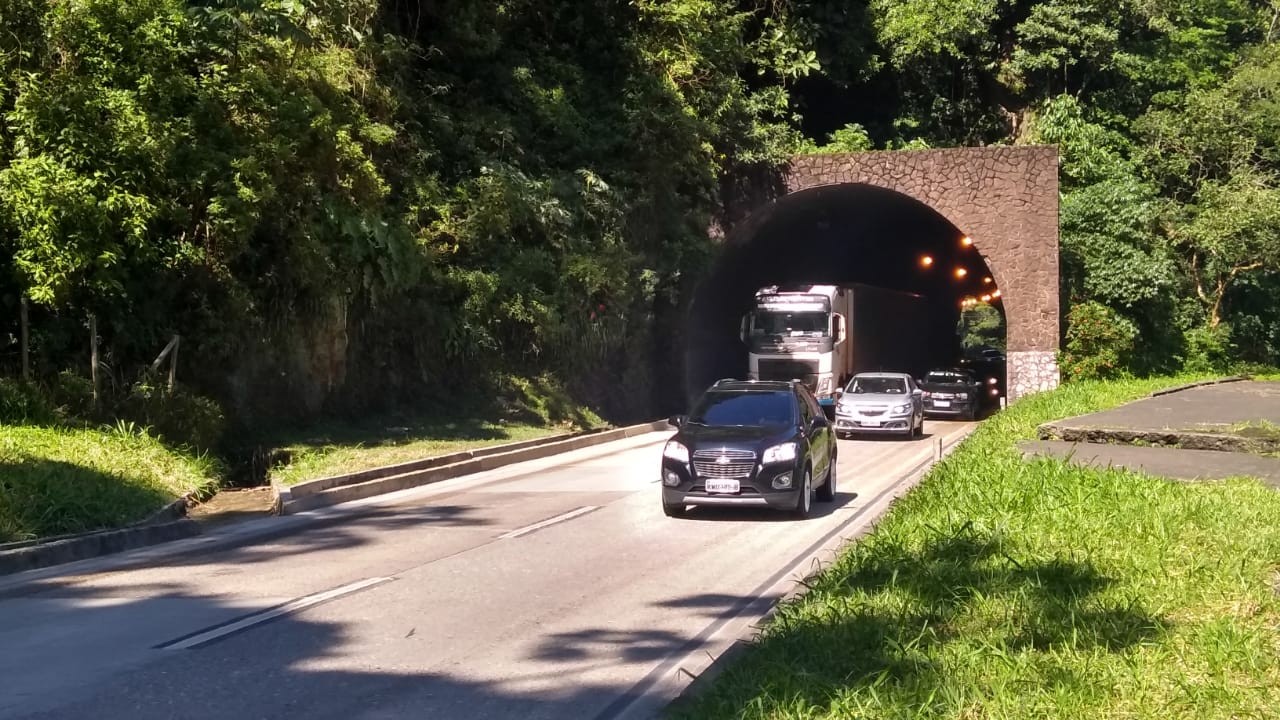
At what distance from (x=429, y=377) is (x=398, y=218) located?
139 inches

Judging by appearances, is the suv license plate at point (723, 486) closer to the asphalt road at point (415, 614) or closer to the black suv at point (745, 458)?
the black suv at point (745, 458)

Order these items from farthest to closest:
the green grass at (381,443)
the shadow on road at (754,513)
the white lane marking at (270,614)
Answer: the green grass at (381,443), the shadow on road at (754,513), the white lane marking at (270,614)

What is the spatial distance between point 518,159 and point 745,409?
614 inches

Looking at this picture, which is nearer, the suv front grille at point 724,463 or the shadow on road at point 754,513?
the suv front grille at point 724,463

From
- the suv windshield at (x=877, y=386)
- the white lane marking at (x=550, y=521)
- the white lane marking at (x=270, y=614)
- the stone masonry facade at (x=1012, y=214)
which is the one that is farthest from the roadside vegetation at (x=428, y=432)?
the stone masonry facade at (x=1012, y=214)

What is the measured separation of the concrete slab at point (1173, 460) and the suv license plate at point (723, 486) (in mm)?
3490

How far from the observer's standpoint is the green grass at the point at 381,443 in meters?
17.1

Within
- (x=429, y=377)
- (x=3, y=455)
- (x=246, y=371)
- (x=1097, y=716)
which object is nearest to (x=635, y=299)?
(x=429, y=377)

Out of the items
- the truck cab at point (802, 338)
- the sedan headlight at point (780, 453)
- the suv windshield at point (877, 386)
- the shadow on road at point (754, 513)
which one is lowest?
the shadow on road at point (754, 513)

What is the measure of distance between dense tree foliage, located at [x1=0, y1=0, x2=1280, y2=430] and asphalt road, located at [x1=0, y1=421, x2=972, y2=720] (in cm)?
547

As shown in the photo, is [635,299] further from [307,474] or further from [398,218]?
[307,474]

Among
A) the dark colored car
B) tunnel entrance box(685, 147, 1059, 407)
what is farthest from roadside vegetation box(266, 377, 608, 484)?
the dark colored car

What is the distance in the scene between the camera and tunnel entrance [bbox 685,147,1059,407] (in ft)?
105

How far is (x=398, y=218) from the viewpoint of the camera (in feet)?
76.5
